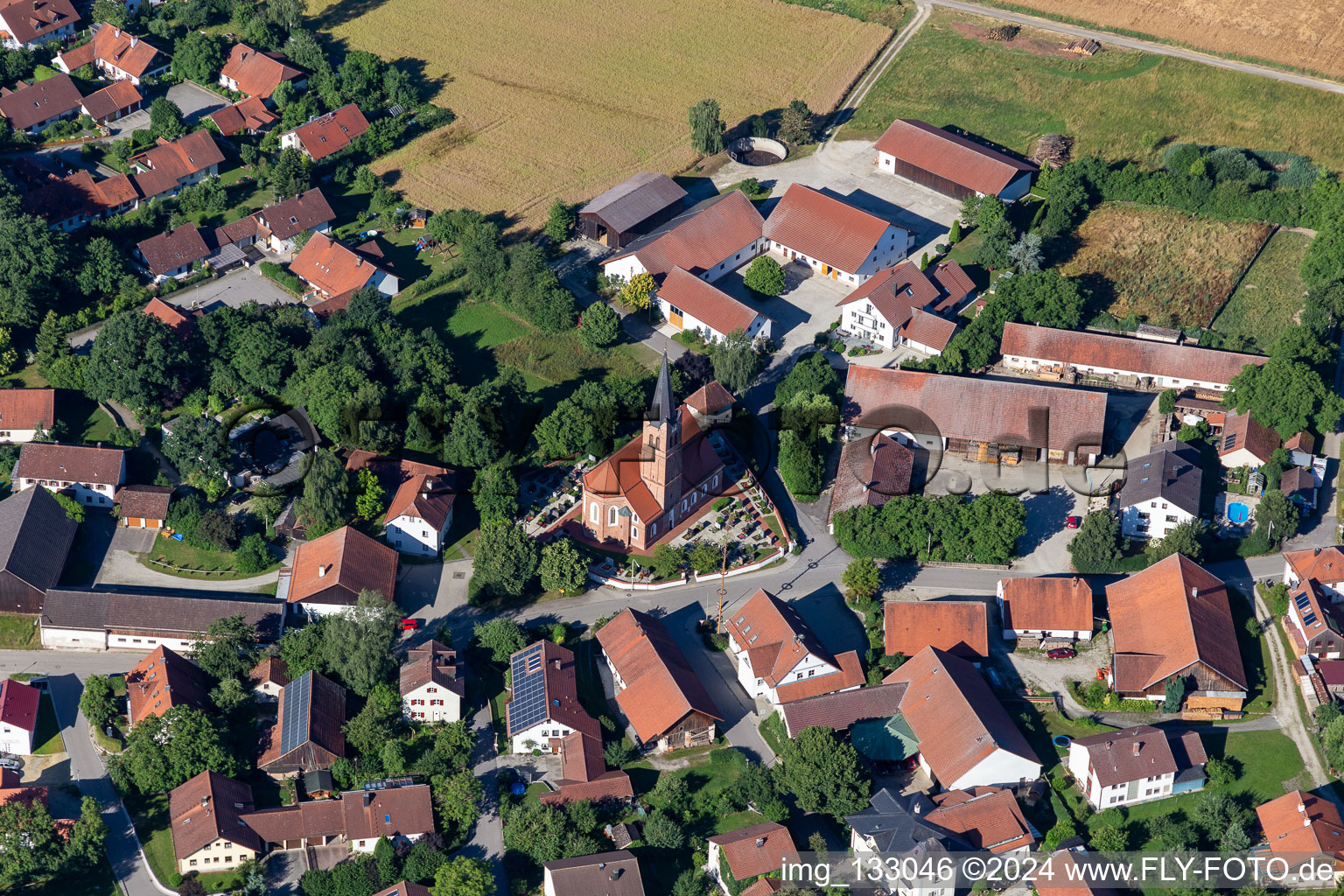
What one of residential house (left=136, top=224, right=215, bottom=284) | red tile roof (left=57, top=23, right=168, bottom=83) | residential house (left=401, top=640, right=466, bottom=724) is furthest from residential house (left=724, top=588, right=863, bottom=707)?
red tile roof (left=57, top=23, right=168, bottom=83)

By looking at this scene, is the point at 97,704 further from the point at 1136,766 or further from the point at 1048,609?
the point at 1136,766

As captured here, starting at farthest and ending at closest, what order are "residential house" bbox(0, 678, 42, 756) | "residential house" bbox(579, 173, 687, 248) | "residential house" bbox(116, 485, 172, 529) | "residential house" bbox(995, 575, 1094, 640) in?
1. "residential house" bbox(579, 173, 687, 248)
2. "residential house" bbox(116, 485, 172, 529)
3. "residential house" bbox(995, 575, 1094, 640)
4. "residential house" bbox(0, 678, 42, 756)

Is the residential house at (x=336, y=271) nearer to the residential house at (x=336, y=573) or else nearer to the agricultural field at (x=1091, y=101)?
the residential house at (x=336, y=573)

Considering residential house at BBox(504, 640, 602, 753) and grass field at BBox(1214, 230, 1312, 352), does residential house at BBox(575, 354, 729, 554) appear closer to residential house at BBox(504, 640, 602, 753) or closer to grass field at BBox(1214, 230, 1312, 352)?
residential house at BBox(504, 640, 602, 753)

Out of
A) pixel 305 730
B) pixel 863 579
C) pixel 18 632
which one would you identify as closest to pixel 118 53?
pixel 18 632

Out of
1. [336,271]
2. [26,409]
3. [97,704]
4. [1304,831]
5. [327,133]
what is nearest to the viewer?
[1304,831]
